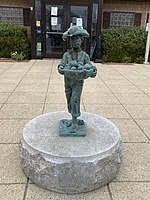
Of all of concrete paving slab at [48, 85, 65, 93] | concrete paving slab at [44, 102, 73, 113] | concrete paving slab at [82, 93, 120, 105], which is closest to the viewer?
concrete paving slab at [44, 102, 73, 113]

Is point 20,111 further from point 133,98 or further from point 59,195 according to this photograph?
point 133,98

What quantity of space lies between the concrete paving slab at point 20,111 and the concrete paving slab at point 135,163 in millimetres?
1844

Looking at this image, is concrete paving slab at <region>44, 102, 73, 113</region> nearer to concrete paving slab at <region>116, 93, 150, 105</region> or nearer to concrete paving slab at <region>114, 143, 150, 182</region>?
concrete paving slab at <region>116, 93, 150, 105</region>

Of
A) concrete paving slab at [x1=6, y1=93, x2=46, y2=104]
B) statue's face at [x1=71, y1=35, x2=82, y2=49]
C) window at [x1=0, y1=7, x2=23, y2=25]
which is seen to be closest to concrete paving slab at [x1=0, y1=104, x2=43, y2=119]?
concrete paving slab at [x1=6, y1=93, x2=46, y2=104]

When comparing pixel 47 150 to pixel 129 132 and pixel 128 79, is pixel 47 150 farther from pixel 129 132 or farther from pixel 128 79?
pixel 128 79

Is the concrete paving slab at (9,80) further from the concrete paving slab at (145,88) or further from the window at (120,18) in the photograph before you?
the window at (120,18)

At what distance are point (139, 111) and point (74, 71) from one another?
266 centimetres

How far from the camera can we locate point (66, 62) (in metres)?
2.34

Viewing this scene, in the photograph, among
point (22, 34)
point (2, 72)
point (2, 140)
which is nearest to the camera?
point (2, 140)

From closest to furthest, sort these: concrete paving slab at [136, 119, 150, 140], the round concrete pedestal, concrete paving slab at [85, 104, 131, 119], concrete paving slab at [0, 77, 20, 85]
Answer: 1. the round concrete pedestal
2. concrete paving slab at [136, 119, 150, 140]
3. concrete paving slab at [85, 104, 131, 119]
4. concrete paving slab at [0, 77, 20, 85]

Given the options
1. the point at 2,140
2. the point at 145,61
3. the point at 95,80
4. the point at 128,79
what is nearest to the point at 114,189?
the point at 2,140

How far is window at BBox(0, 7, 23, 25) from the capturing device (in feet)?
38.2

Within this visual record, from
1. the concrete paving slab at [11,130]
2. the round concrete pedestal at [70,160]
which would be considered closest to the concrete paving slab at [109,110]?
the concrete paving slab at [11,130]

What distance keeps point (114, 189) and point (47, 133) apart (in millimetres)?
950
